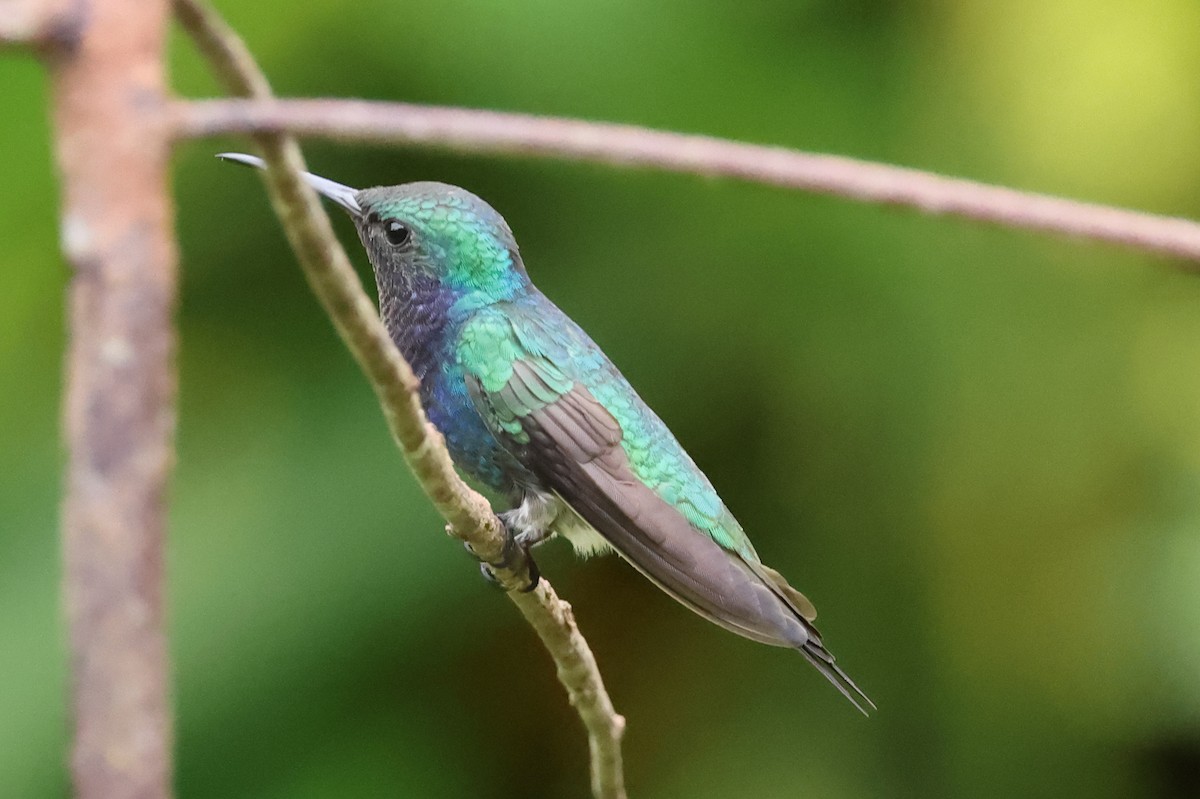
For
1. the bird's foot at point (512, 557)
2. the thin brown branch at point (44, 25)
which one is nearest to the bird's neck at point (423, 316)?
the bird's foot at point (512, 557)

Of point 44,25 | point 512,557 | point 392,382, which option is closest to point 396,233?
point 512,557

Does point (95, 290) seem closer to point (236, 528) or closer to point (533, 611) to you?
point (533, 611)

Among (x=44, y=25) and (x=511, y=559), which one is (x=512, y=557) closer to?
(x=511, y=559)

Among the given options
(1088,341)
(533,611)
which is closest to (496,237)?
(533,611)

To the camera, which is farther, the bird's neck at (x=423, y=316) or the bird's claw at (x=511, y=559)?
the bird's neck at (x=423, y=316)

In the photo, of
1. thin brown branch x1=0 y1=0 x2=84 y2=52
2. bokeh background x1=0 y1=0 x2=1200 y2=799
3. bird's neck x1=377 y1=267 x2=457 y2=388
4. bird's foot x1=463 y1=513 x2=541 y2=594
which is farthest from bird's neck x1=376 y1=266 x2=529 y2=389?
thin brown branch x1=0 y1=0 x2=84 y2=52

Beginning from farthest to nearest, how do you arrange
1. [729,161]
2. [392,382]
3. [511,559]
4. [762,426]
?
[762,426], [511,559], [392,382], [729,161]

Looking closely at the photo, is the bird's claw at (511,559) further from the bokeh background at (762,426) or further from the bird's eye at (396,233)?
the bokeh background at (762,426)
